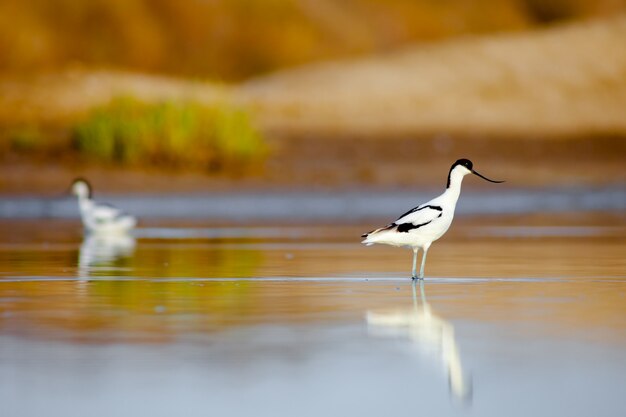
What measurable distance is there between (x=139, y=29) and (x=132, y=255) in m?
42.7

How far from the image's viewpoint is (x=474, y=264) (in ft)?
45.7

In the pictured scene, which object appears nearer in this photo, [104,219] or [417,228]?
[417,228]

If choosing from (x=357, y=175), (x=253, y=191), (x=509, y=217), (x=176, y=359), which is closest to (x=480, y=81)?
(x=357, y=175)

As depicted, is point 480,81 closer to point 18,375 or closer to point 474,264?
point 474,264

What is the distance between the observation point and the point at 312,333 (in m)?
8.68

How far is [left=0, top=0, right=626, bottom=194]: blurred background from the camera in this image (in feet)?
101

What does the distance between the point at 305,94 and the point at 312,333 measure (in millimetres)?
32918

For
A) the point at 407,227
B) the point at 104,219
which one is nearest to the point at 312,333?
the point at 407,227

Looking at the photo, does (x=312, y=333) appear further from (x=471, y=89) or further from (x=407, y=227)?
(x=471, y=89)

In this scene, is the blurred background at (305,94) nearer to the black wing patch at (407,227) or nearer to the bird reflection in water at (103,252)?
the bird reflection in water at (103,252)

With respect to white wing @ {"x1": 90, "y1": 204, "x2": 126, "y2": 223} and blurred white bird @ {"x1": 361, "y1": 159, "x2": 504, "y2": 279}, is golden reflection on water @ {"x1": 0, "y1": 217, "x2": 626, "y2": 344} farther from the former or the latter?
white wing @ {"x1": 90, "y1": 204, "x2": 126, "y2": 223}

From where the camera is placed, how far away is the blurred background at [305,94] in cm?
3073

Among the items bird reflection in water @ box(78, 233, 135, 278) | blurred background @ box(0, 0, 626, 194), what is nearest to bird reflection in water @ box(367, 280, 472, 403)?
bird reflection in water @ box(78, 233, 135, 278)

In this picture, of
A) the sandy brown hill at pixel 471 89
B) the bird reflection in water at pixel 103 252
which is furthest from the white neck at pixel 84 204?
the sandy brown hill at pixel 471 89
